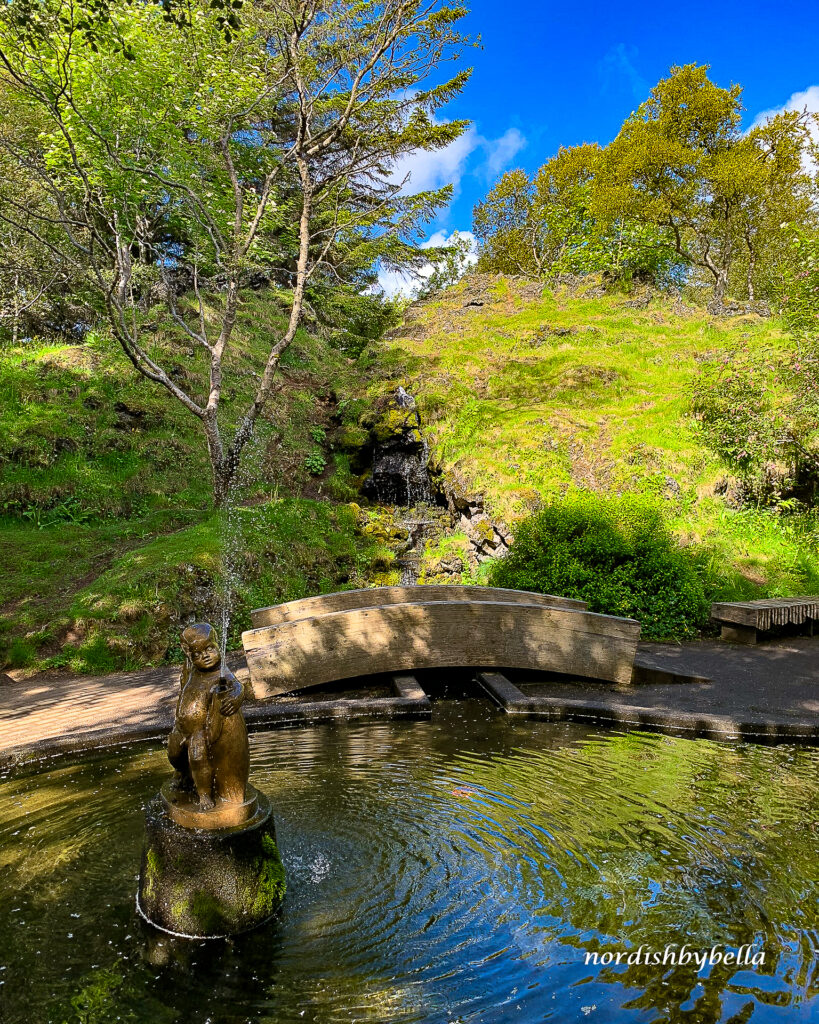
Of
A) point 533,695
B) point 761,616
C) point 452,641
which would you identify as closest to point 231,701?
point 452,641

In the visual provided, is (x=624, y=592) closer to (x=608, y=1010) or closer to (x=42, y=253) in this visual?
(x=608, y=1010)

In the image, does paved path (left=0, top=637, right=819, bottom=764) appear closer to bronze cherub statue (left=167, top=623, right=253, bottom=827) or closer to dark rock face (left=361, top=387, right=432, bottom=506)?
bronze cherub statue (left=167, top=623, right=253, bottom=827)

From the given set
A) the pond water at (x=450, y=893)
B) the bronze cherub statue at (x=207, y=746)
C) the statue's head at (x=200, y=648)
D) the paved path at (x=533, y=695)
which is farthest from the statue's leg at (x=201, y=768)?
the paved path at (x=533, y=695)

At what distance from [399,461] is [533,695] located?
8788mm

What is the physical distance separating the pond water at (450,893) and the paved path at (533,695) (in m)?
0.42

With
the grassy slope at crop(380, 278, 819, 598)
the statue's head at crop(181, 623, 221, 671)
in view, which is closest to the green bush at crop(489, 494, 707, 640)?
the grassy slope at crop(380, 278, 819, 598)

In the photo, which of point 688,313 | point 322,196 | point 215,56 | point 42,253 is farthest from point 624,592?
point 42,253

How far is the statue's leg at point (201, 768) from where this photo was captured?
10.9 feet

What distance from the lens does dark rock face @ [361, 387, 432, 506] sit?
14805mm

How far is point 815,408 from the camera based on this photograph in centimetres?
1176

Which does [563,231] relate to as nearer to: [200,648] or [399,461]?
[399,461]

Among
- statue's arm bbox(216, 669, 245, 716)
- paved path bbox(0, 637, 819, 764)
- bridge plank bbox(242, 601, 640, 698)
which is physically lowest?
paved path bbox(0, 637, 819, 764)

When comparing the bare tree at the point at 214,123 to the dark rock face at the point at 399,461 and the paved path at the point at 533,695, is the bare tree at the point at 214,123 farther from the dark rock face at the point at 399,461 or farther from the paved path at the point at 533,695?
the paved path at the point at 533,695

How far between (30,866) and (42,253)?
17.6 meters
